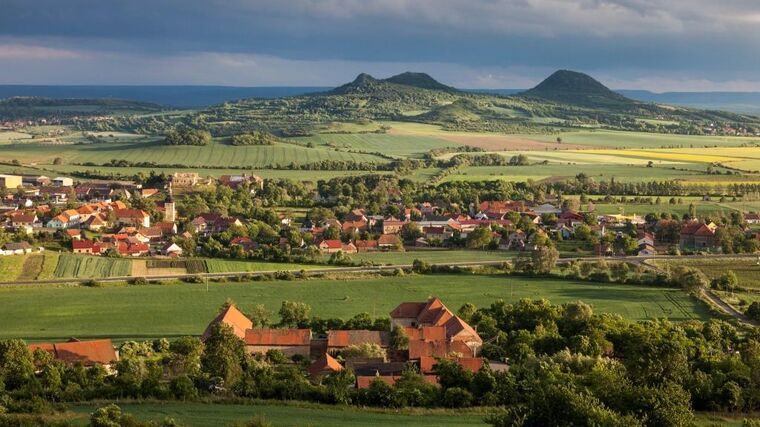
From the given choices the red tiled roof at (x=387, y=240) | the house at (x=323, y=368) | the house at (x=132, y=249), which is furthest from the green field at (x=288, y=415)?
the red tiled roof at (x=387, y=240)

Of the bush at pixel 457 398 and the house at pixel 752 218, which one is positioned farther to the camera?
the house at pixel 752 218

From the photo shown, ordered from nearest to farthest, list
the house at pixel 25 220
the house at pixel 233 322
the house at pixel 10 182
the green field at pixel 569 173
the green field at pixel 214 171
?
the house at pixel 233 322 < the house at pixel 25 220 < the house at pixel 10 182 < the green field at pixel 569 173 < the green field at pixel 214 171

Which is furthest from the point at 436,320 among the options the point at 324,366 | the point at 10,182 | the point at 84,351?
the point at 10,182

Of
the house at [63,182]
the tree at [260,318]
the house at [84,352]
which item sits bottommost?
the house at [63,182]

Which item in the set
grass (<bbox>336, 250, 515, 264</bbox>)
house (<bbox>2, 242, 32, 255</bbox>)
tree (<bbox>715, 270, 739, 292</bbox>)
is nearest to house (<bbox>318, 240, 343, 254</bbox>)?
grass (<bbox>336, 250, 515, 264</bbox>)

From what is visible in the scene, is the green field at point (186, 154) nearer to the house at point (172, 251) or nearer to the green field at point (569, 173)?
the green field at point (569, 173)
